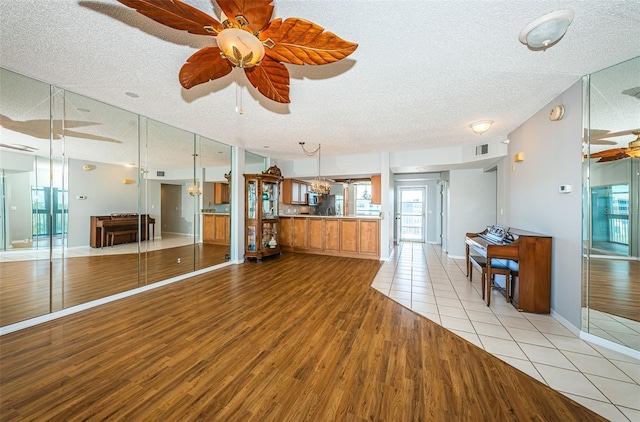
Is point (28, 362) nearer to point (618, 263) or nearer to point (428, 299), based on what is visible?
point (428, 299)

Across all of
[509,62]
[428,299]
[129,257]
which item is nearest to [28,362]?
[129,257]

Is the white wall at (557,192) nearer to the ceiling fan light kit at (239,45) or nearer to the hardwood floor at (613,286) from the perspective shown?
the hardwood floor at (613,286)

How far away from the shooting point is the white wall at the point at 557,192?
2.35 metres

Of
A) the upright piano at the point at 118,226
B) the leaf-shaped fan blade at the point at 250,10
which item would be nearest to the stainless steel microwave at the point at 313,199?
the upright piano at the point at 118,226

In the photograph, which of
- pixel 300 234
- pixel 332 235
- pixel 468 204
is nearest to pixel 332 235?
pixel 332 235

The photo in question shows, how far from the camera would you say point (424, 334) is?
7.57ft

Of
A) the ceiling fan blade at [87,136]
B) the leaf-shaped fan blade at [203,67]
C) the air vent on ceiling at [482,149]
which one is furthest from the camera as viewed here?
the air vent on ceiling at [482,149]

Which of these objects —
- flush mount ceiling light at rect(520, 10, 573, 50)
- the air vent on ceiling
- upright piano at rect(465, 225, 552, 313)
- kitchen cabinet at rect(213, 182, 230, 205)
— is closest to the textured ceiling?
flush mount ceiling light at rect(520, 10, 573, 50)

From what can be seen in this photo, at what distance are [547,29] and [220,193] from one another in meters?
5.74

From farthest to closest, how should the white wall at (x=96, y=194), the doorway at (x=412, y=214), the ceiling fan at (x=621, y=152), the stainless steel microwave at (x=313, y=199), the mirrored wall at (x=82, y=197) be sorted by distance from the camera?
the doorway at (x=412, y=214)
the stainless steel microwave at (x=313, y=199)
the white wall at (x=96, y=194)
the mirrored wall at (x=82, y=197)
the ceiling fan at (x=621, y=152)

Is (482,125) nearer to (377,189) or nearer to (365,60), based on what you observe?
(365,60)

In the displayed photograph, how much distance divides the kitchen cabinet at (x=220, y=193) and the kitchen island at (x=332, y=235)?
5.35 feet

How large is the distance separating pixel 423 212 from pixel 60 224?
885 centimetres

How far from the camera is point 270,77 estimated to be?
1.92 metres
